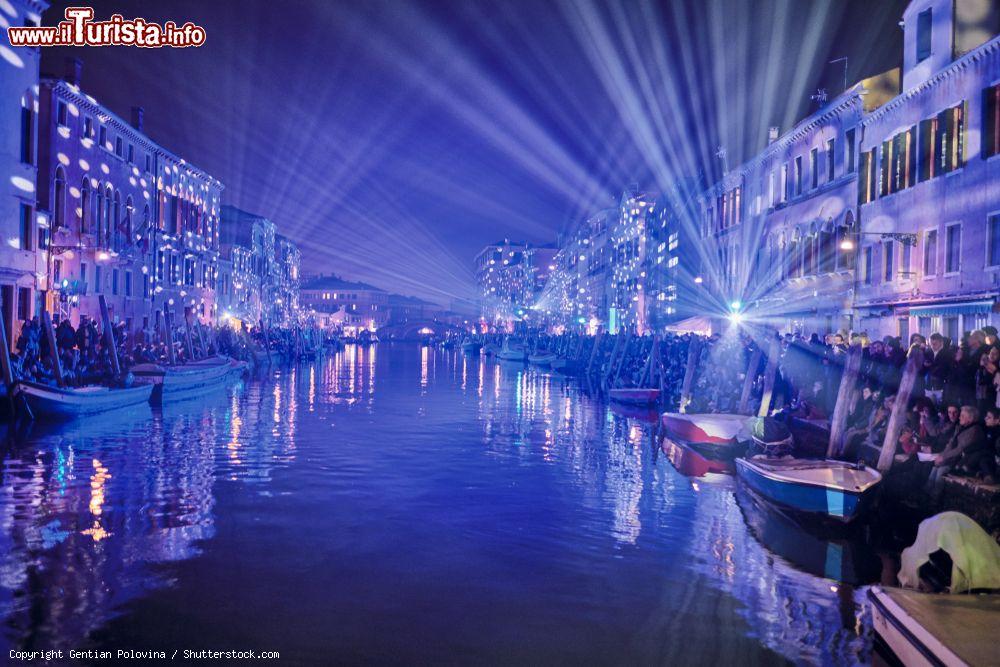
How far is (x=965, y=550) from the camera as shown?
341 inches

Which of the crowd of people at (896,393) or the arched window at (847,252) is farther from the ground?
the arched window at (847,252)

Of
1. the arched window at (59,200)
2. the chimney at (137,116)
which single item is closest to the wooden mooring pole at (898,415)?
the arched window at (59,200)

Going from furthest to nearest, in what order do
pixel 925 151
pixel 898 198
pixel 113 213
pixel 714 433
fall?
pixel 113 213, pixel 898 198, pixel 925 151, pixel 714 433

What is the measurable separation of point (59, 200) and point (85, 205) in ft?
10.6

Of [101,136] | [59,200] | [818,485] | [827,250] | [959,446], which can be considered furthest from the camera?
[101,136]

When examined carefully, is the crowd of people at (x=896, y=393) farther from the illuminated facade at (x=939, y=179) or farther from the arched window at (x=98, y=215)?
the arched window at (x=98, y=215)

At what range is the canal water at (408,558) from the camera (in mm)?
8734

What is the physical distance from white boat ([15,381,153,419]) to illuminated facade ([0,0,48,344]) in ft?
25.4

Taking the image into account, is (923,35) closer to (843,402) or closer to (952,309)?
(952,309)

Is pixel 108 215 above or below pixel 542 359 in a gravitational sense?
above

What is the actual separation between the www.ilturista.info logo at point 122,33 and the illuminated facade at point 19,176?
2.88 meters

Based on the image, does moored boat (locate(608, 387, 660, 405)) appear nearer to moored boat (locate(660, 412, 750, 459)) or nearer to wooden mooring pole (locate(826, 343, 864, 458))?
moored boat (locate(660, 412, 750, 459))

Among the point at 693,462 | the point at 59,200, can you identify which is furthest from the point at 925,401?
the point at 59,200

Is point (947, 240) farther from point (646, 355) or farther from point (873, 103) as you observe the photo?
point (646, 355)
